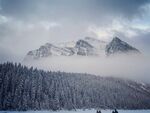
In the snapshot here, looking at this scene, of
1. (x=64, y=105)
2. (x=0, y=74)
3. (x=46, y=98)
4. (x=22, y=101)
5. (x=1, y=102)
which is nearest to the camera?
(x=1, y=102)

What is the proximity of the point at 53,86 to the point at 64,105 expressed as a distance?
17.9 m

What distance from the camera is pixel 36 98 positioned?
6289 inches

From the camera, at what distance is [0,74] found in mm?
151375

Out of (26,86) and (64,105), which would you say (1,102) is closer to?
(26,86)

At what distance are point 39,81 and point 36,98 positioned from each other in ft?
67.9

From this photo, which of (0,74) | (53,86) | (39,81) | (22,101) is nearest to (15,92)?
(22,101)

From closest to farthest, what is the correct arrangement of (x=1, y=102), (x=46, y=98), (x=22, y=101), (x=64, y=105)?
(x=1, y=102) < (x=22, y=101) < (x=46, y=98) < (x=64, y=105)

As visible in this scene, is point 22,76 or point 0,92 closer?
point 0,92

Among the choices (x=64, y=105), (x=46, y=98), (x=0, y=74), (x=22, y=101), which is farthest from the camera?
(x=64, y=105)

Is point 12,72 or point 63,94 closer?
point 12,72

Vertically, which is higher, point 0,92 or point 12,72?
point 12,72

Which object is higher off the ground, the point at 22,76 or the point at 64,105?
the point at 22,76

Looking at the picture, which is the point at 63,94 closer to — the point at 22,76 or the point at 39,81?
the point at 39,81

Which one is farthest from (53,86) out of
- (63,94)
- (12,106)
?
(12,106)
